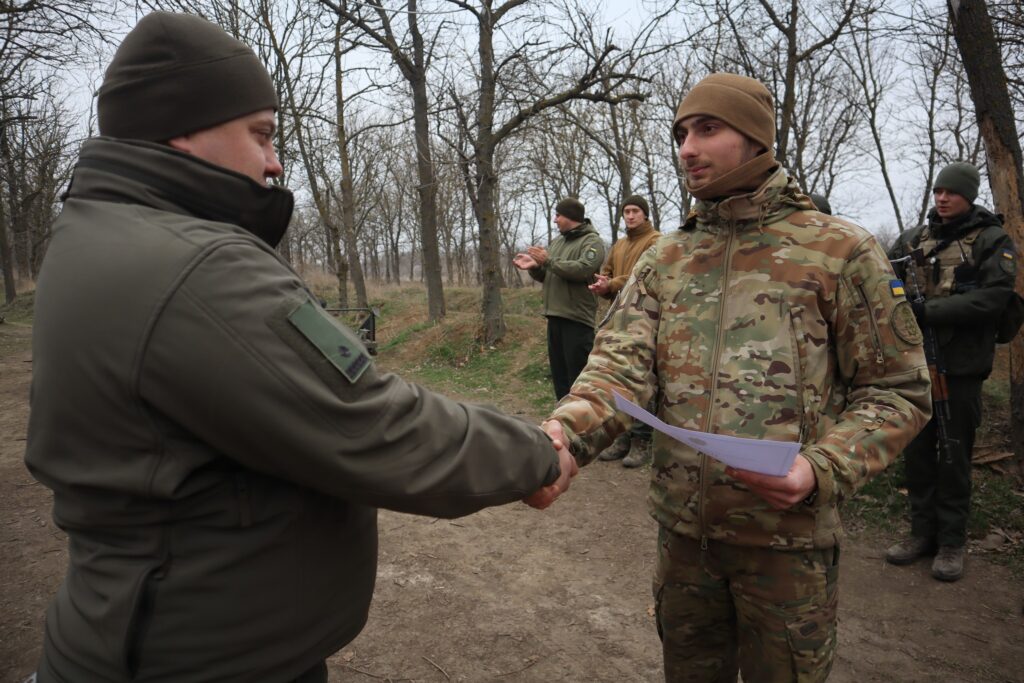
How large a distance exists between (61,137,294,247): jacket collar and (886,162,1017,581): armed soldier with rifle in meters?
4.22

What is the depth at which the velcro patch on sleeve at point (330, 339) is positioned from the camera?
3.90 ft

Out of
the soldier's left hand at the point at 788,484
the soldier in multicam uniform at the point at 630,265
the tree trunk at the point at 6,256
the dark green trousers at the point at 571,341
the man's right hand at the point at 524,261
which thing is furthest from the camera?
the tree trunk at the point at 6,256

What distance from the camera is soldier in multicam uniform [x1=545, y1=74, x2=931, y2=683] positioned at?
1.86 metres

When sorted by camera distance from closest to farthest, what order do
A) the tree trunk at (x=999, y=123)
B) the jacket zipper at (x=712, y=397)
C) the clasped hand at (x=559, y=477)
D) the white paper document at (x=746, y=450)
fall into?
the white paper document at (x=746, y=450) < the clasped hand at (x=559, y=477) < the jacket zipper at (x=712, y=397) < the tree trunk at (x=999, y=123)

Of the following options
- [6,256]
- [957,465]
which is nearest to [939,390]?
[957,465]

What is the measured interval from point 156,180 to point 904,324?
197cm

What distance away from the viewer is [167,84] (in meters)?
1.33

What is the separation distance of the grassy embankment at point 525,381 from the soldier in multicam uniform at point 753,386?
318 centimetres

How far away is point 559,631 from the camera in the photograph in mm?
3479

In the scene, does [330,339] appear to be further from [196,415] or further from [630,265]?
[630,265]

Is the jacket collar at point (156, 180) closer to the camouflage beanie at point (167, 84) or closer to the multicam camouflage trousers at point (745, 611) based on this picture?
the camouflage beanie at point (167, 84)

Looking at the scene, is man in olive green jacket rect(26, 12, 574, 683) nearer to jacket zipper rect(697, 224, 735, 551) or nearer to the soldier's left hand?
the soldier's left hand

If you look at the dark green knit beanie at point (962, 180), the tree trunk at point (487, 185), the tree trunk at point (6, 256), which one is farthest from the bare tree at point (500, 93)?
the tree trunk at point (6, 256)

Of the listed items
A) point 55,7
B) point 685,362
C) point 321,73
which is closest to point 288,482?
point 685,362
